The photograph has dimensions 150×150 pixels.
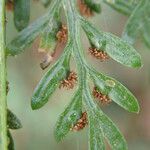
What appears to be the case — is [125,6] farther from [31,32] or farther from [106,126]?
[106,126]

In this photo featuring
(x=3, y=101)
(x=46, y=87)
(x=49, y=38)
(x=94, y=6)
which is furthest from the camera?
(x=94, y=6)

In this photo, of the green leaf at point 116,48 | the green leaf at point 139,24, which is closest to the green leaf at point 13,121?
the green leaf at point 116,48

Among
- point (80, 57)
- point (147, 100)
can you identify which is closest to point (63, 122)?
point (80, 57)

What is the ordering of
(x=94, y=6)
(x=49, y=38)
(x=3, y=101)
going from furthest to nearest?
(x=94, y=6)
(x=49, y=38)
(x=3, y=101)

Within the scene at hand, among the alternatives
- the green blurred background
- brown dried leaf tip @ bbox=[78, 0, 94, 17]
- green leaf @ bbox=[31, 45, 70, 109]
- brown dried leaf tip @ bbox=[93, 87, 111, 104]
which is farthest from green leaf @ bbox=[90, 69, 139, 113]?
the green blurred background

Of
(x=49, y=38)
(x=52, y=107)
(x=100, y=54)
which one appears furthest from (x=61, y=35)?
(x=52, y=107)

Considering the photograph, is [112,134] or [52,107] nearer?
[112,134]

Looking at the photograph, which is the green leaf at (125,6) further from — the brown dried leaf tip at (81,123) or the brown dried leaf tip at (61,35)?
the brown dried leaf tip at (81,123)
